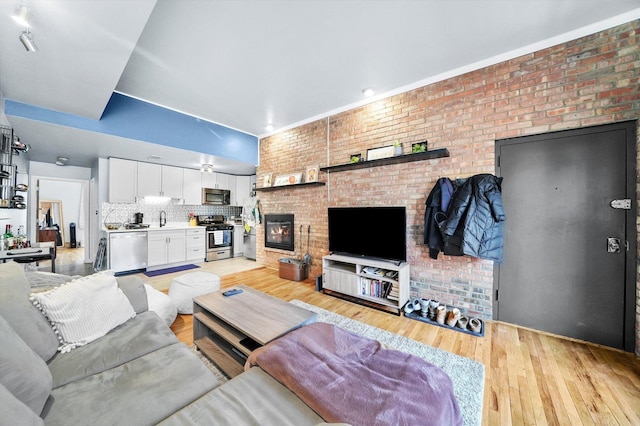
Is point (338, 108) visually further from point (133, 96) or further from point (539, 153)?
point (133, 96)

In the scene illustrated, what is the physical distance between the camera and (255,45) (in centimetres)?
234

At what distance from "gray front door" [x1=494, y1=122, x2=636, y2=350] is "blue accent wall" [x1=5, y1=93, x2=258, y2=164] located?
14.2 feet

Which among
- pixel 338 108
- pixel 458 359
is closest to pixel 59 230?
pixel 338 108

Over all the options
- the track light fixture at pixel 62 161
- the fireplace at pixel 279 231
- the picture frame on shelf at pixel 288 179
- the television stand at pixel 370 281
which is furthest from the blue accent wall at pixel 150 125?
the television stand at pixel 370 281

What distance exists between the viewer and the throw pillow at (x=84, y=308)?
4.59 feet

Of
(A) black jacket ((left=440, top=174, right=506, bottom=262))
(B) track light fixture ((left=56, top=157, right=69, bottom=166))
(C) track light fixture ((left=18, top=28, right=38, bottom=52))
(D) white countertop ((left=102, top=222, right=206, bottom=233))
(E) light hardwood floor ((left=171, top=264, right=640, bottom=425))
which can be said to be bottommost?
(E) light hardwood floor ((left=171, top=264, right=640, bottom=425))

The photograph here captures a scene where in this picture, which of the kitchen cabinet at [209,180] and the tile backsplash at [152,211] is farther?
the kitchen cabinet at [209,180]

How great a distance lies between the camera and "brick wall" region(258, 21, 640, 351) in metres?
2.12

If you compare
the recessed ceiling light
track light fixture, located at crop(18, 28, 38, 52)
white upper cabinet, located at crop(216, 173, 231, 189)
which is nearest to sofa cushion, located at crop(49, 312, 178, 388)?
track light fixture, located at crop(18, 28, 38, 52)

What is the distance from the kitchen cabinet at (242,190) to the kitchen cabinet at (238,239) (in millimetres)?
779

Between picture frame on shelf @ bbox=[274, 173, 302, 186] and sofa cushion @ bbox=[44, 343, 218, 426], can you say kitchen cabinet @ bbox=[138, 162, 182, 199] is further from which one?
sofa cushion @ bbox=[44, 343, 218, 426]

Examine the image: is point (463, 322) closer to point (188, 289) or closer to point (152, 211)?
point (188, 289)

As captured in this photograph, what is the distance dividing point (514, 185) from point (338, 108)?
2629 mm

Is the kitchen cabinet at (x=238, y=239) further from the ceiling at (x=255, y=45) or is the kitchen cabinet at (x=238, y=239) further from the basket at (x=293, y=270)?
the ceiling at (x=255, y=45)
